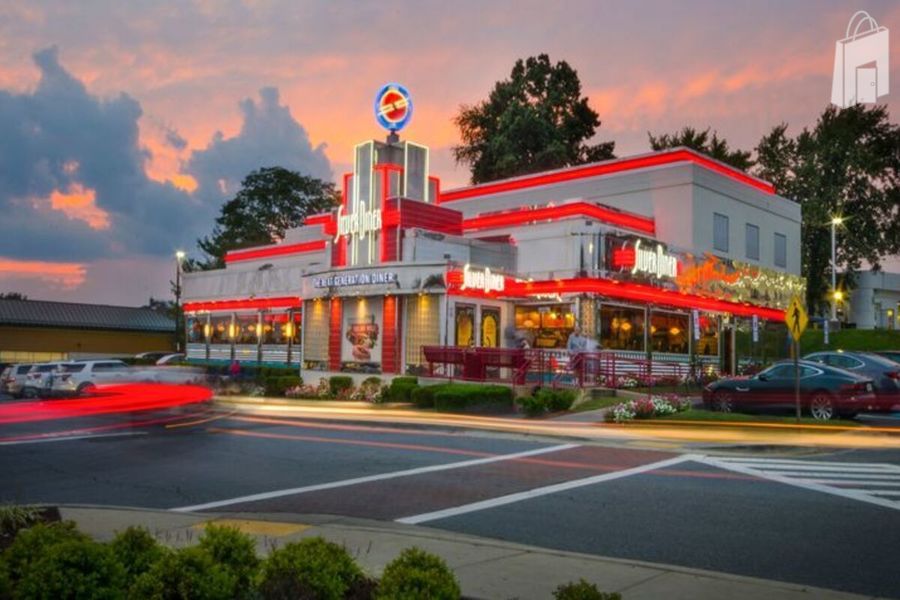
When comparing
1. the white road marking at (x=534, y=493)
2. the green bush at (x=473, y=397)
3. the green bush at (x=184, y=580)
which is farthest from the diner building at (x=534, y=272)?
the green bush at (x=184, y=580)

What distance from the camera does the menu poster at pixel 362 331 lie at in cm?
3384

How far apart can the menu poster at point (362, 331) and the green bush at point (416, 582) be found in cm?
2810

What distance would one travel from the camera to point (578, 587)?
5016 millimetres

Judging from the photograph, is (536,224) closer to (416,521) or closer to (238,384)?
(238,384)

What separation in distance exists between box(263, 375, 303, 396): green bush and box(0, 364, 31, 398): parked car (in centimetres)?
1261

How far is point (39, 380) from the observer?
36.6 m

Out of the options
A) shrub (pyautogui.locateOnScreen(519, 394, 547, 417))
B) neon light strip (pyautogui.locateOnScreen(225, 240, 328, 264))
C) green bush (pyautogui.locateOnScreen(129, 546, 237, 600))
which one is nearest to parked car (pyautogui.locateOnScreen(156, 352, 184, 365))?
neon light strip (pyautogui.locateOnScreen(225, 240, 328, 264))

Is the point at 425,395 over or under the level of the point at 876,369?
under

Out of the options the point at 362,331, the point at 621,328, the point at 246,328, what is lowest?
the point at 362,331

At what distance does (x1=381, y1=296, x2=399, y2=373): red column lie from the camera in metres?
32.9

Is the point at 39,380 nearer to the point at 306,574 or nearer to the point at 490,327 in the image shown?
the point at 490,327

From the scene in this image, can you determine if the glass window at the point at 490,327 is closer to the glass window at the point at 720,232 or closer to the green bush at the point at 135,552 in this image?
the glass window at the point at 720,232

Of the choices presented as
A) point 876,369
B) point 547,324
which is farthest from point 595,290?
point 876,369

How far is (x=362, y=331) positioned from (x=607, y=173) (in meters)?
15.4
